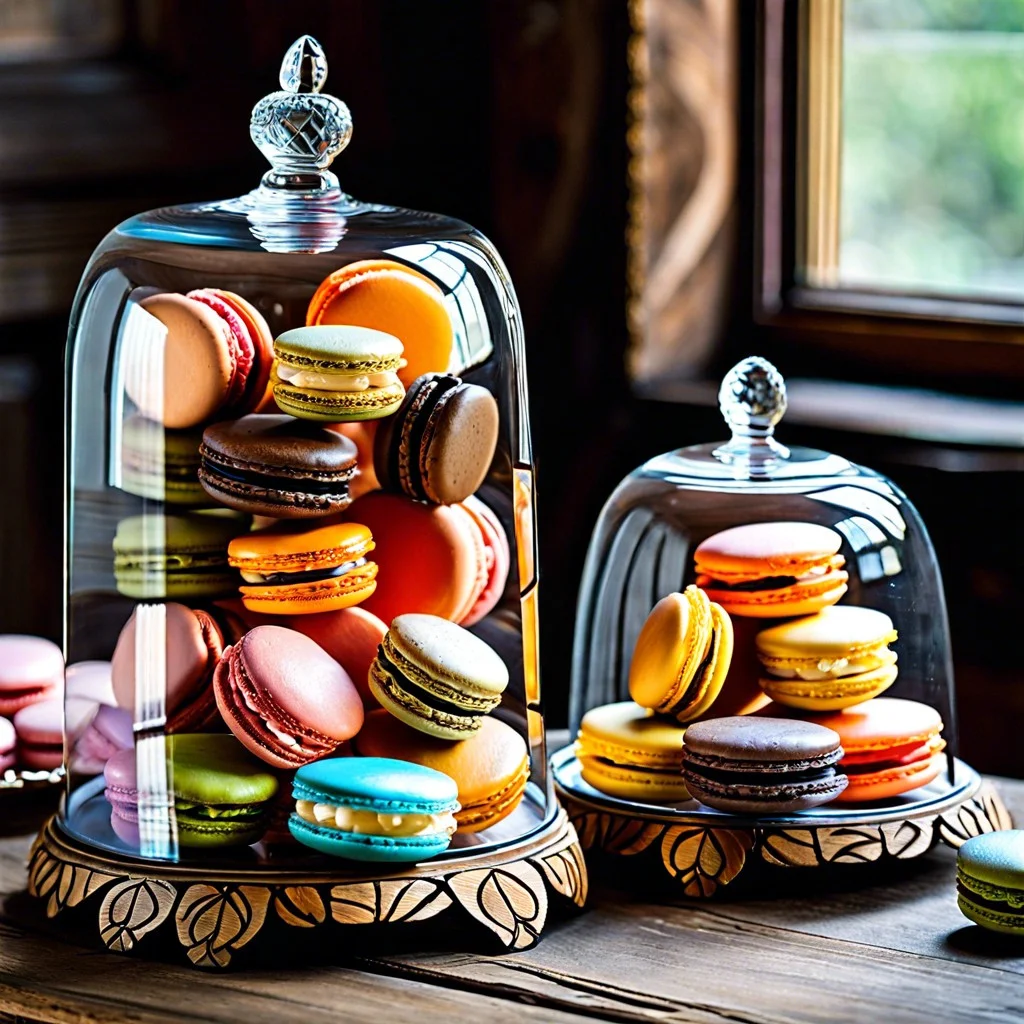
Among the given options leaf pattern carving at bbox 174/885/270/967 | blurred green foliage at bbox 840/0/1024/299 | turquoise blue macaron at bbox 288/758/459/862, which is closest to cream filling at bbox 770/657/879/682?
turquoise blue macaron at bbox 288/758/459/862

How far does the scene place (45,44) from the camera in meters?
1.73

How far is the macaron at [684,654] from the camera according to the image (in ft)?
3.18

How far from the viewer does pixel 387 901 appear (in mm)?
879

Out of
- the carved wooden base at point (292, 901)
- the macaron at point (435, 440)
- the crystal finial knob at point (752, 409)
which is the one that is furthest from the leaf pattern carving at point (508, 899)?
the crystal finial knob at point (752, 409)

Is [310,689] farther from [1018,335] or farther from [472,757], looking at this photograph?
[1018,335]

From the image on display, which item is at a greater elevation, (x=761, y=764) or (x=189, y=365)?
(x=189, y=365)

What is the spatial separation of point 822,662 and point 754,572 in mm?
67

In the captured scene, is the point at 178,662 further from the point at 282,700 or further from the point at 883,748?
the point at 883,748

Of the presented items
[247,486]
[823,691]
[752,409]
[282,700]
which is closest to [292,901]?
[282,700]

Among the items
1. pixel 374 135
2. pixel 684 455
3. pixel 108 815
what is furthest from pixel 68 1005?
pixel 374 135

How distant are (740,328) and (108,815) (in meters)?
1.12

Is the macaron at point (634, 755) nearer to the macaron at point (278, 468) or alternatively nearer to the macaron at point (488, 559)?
the macaron at point (488, 559)

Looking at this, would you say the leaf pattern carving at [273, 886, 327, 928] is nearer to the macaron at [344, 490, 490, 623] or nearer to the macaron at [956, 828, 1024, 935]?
the macaron at [344, 490, 490, 623]

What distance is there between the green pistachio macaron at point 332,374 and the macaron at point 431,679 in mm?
116
